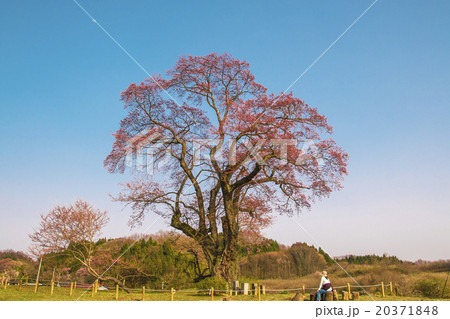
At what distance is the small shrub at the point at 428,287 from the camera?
14117 mm

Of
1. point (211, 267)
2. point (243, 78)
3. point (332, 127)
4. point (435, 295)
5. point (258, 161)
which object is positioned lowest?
point (435, 295)

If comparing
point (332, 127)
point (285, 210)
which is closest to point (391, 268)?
point (285, 210)

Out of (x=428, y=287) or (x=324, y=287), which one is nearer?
(x=324, y=287)

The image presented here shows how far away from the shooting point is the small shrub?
14.1m

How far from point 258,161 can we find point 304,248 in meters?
21.1

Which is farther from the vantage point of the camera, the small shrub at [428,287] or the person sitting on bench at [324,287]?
the small shrub at [428,287]

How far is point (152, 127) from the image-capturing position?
16.6 metres

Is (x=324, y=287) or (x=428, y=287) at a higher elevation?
(x=324, y=287)

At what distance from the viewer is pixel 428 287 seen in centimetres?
1438

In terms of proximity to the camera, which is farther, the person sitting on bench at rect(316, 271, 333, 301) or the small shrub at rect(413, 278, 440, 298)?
the small shrub at rect(413, 278, 440, 298)
